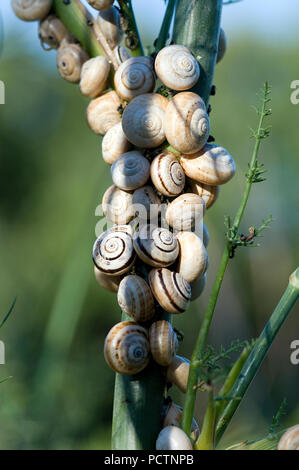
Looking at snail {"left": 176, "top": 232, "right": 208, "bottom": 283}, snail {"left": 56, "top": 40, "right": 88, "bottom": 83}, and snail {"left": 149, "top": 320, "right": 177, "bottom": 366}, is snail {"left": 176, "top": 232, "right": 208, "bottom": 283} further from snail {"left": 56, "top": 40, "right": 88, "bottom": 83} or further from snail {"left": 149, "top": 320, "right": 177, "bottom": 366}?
snail {"left": 56, "top": 40, "right": 88, "bottom": 83}

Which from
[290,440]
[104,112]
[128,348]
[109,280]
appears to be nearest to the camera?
[290,440]

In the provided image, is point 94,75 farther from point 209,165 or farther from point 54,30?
point 209,165

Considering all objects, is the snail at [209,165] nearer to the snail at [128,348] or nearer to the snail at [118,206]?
the snail at [118,206]

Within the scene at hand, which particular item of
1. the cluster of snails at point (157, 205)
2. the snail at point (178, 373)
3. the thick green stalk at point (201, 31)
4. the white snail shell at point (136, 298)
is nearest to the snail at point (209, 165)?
the cluster of snails at point (157, 205)

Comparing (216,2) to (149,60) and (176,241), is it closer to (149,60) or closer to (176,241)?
(149,60)

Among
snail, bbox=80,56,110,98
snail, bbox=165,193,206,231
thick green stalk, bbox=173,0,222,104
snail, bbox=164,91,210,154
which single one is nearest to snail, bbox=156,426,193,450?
snail, bbox=165,193,206,231

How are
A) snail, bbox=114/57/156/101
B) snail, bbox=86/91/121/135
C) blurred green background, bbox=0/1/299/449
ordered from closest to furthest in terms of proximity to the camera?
snail, bbox=114/57/156/101
snail, bbox=86/91/121/135
blurred green background, bbox=0/1/299/449

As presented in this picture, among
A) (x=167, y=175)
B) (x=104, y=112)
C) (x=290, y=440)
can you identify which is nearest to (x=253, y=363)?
(x=290, y=440)
